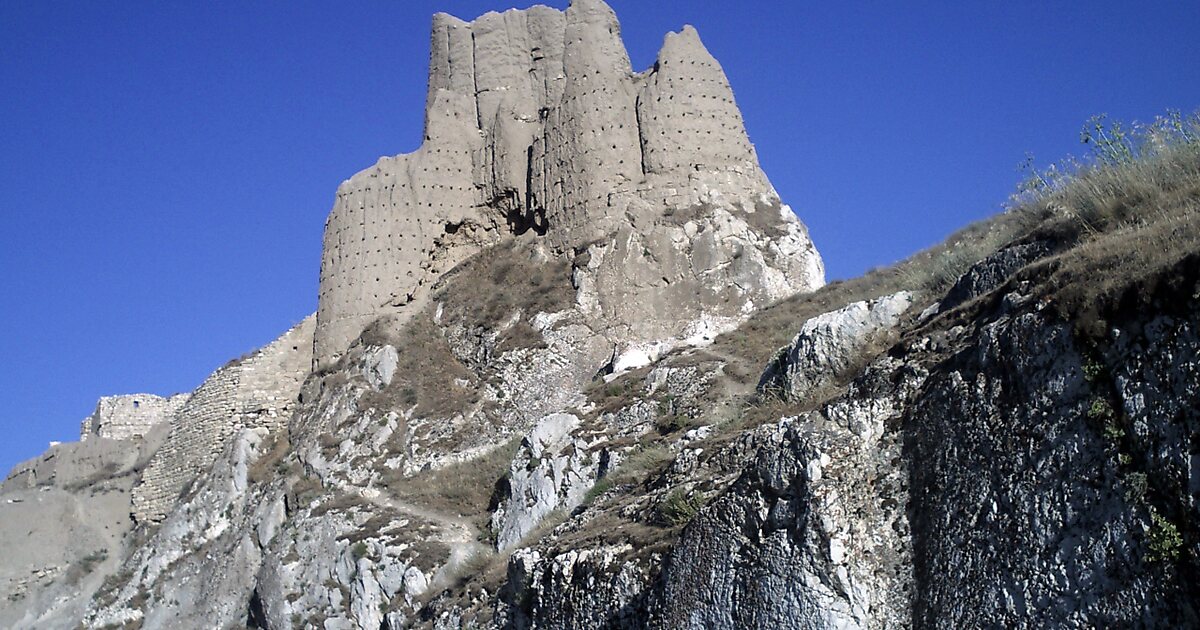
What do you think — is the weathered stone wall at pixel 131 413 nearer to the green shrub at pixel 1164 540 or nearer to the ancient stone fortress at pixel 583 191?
the ancient stone fortress at pixel 583 191

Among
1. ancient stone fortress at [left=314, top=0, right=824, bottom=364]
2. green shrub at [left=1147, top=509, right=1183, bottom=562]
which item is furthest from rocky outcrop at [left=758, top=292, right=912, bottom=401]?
ancient stone fortress at [left=314, top=0, right=824, bottom=364]

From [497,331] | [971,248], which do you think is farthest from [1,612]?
[971,248]

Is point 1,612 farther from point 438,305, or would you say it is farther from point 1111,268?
point 1111,268

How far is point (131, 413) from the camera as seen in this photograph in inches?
1665

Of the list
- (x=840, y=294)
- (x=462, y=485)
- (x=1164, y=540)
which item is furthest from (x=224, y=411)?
(x=1164, y=540)

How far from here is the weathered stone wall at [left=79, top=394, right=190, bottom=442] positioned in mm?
A: 41906

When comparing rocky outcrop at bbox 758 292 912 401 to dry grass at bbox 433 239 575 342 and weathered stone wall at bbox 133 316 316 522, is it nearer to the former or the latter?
dry grass at bbox 433 239 575 342

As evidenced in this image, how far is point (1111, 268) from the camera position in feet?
27.0

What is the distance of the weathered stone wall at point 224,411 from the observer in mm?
A: 33375

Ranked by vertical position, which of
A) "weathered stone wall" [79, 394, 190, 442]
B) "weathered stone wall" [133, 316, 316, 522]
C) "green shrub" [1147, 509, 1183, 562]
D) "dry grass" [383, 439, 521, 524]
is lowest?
"green shrub" [1147, 509, 1183, 562]

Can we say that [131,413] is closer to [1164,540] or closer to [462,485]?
[462,485]

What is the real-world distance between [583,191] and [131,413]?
20135mm

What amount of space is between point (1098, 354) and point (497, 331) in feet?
77.8

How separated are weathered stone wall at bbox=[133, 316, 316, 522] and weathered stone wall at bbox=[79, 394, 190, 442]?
7391mm
